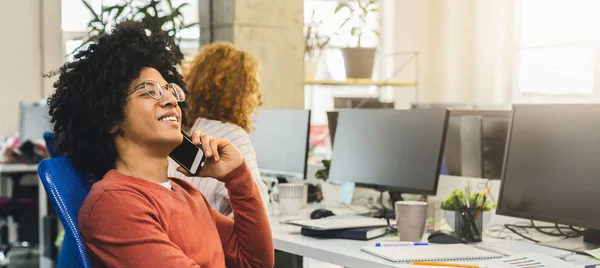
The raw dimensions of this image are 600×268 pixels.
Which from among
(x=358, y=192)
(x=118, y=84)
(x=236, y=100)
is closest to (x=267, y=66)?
(x=358, y=192)

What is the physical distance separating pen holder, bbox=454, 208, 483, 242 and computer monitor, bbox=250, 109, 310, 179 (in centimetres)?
111

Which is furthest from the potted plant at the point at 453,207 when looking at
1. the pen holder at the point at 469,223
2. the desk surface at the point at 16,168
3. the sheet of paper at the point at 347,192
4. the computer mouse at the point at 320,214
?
the desk surface at the point at 16,168

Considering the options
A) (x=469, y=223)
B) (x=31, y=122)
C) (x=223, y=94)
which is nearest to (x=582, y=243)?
(x=469, y=223)

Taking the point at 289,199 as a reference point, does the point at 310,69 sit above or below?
above

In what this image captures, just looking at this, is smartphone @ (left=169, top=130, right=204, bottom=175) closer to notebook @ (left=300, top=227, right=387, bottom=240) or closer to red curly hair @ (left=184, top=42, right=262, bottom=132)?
notebook @ (left=300, top=227, right=387, bottom=240)

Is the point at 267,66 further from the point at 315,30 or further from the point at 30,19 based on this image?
the point at 30,19

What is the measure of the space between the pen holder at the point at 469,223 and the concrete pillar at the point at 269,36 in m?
2.25

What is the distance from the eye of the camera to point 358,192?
351 centimetres

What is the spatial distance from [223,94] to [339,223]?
0.67 m

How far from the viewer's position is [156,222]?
170 cm

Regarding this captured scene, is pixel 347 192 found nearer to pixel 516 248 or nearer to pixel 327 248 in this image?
pixel 327 248

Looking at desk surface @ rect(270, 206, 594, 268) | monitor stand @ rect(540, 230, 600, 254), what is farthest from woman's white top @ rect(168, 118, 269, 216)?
monitor stand @ rect(540, 230, 600, 254)

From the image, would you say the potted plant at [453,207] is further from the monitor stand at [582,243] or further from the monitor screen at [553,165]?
the monitor stand at [582,243]

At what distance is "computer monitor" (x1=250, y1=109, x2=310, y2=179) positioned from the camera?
3541 mm
